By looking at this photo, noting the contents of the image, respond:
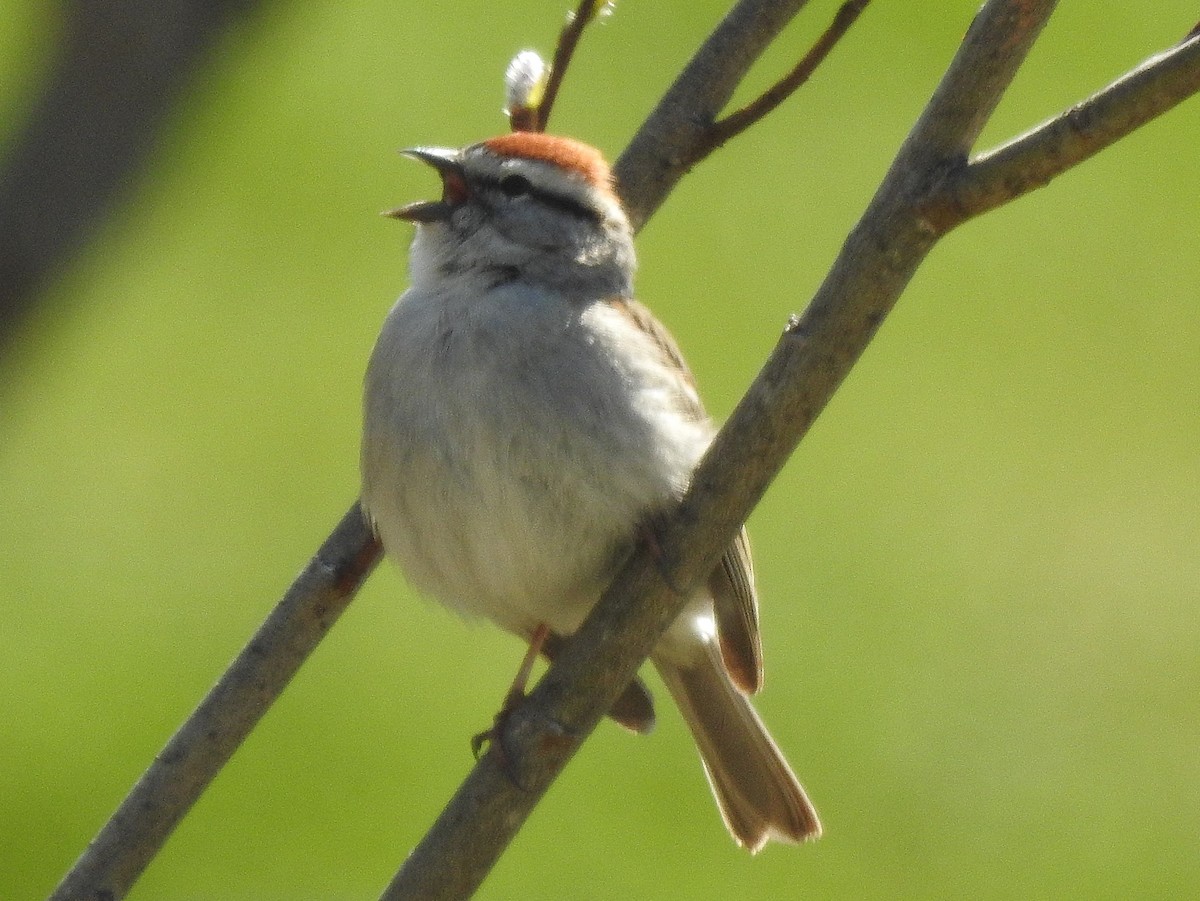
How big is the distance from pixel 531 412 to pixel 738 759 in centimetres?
118

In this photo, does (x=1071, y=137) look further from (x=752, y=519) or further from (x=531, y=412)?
(x=752, y=519)

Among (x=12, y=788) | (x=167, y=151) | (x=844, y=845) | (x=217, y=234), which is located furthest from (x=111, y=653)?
(x=167, y=151)

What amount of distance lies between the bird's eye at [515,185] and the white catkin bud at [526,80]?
0.35m

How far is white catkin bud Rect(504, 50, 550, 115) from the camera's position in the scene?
10.7 feet

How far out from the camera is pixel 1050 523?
7215mm

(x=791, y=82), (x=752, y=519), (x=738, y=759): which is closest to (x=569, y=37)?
(x=791, y=82)

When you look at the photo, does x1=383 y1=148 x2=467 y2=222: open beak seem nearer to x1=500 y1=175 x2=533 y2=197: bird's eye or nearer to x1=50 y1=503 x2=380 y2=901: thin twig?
x1=500 y1=175 x2=533 y2=197: bird's eye

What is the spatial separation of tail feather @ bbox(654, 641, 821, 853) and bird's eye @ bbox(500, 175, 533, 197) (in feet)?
3.63

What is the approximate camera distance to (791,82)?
10.0 ft

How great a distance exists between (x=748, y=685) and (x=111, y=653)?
3611 millimetres

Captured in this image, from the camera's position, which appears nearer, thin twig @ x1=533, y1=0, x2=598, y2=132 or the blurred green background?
thin twig @ x1=533, y1=0, x2=598, y2=132

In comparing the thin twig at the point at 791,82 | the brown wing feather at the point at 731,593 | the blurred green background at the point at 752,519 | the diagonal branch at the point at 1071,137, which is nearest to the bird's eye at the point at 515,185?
the brown wing feather at the point at 731,593

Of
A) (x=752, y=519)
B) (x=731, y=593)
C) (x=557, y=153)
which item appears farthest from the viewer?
(x=752, y=519)

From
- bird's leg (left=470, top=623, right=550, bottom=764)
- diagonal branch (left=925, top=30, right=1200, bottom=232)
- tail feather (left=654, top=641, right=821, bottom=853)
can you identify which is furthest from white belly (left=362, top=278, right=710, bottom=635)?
diagonal branch (left=925, top=30, right=1200, bottom=232)
